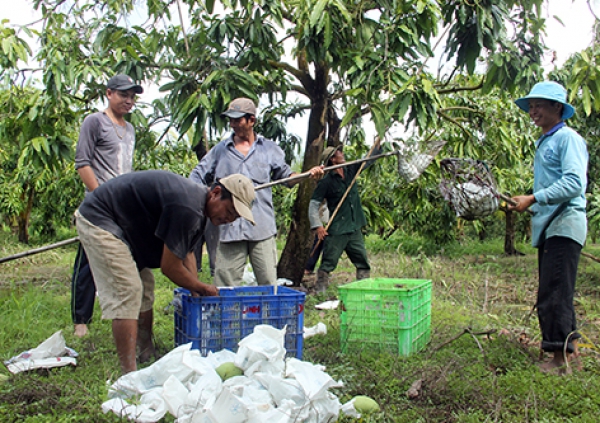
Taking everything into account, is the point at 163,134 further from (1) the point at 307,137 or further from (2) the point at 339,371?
(2) the point at 339,371

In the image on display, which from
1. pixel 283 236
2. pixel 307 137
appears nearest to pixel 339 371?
pixel 307 137

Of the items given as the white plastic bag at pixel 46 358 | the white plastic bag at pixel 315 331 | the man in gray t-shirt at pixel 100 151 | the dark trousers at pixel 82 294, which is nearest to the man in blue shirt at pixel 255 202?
the white plastic bag at pixel 315 331

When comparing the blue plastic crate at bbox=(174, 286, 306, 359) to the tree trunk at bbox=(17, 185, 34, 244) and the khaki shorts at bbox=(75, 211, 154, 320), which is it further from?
the tree trunk at bbox=(17, 185, 34, 244)

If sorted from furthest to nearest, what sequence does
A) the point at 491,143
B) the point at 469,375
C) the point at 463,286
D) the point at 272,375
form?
the point at 463,286 → the point at 491,143 → the point at 469,375 → the point at 272,375

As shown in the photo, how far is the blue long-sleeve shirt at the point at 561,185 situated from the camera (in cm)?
291

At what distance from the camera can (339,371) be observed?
295 centimetres

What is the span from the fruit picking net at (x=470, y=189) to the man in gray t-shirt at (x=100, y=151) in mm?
2065

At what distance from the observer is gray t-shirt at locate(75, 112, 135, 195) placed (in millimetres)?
3471

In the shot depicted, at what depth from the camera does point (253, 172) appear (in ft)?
12.1

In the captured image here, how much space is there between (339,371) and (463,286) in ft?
Answer: 10.7

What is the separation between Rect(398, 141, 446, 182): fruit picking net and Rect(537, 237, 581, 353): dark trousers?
1.26m

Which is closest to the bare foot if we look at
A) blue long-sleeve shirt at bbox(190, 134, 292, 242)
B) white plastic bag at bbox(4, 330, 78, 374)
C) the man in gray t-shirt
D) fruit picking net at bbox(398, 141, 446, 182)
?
the man in gray t-shirt

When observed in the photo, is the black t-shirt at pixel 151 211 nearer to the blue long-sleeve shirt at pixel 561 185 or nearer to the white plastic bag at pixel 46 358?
the white plastic bag at pixel 46 358

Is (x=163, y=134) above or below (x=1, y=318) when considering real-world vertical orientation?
above
